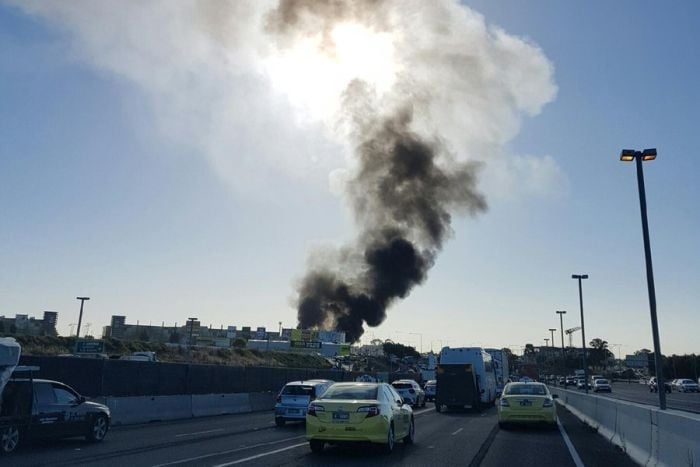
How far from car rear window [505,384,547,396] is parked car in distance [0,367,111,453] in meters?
12.1

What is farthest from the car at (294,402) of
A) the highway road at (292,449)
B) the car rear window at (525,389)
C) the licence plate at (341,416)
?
the licence plate at (341,416)

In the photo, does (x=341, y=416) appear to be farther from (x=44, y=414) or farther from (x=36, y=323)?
(x=36, y=323)

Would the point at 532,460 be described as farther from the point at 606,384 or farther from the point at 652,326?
the point at 606,384

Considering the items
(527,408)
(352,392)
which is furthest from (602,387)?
(352,392)

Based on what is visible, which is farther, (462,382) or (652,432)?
(462,382)

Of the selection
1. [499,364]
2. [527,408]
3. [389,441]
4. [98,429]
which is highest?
[499,364]

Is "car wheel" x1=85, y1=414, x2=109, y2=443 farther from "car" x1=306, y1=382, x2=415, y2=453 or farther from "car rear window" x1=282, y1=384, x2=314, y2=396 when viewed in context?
"car rear window" x1=282, y1=384, x2=314, y2=396

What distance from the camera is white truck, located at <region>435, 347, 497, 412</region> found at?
29.7 meters

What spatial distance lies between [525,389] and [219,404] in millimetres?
12846

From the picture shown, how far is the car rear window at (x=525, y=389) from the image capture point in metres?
19.4

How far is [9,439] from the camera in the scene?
12164 millimetres

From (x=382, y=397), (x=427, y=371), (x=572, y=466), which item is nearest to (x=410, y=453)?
(x=382, y=397)

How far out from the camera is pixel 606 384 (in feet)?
201

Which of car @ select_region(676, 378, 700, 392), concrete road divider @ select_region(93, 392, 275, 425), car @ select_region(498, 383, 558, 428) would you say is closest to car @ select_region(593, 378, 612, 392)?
car @ select_region(676, 378, 700, 392)
